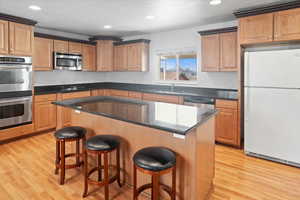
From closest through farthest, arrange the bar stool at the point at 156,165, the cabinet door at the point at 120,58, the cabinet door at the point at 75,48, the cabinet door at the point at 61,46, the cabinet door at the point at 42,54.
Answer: the bar stool at the point at 156,165
the cabinet door at the point at 42,54
the cabinet door at the point at 61,46
the cabinet door at the point at 75,48
the cabinet door at the point at 120,58

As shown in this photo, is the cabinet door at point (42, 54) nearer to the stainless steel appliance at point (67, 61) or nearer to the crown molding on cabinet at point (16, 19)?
the stainless steel appliance at point (67, 61)

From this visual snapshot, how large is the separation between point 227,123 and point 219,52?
1493 millimetres

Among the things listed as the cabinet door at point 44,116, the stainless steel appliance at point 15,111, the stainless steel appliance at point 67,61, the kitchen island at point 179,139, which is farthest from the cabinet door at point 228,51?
the stainless steel appliance at point 15,111

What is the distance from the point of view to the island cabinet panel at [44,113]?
14.6 ft

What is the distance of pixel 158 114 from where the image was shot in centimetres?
223

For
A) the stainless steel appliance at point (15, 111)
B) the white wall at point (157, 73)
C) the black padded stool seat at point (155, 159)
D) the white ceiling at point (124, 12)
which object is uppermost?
the white ceiling at point (124, 12)

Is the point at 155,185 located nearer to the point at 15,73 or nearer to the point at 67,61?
the point at 15,73

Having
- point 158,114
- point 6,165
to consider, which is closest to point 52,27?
point 6,165

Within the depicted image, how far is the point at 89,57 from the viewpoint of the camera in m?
5.91

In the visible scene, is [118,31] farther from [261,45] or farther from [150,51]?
[261,45]

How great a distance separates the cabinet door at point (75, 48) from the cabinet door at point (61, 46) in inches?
4.7

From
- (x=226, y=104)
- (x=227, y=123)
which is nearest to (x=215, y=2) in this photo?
(x=226, y=104)

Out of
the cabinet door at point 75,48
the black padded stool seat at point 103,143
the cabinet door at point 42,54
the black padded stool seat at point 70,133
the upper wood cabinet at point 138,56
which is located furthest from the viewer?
the upper wood cabinet at point 138,56

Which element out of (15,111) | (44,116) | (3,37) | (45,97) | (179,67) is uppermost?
(3,37)
